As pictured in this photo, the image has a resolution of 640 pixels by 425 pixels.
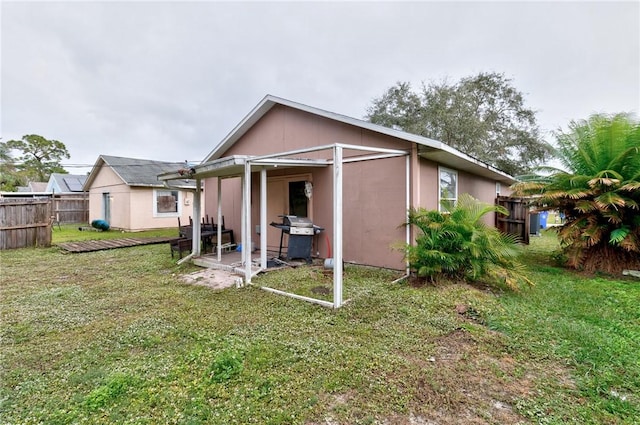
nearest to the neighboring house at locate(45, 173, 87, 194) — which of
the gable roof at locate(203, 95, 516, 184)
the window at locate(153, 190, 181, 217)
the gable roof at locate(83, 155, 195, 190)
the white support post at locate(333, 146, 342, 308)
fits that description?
the gable roof at locate(83, 155, 195, 190)

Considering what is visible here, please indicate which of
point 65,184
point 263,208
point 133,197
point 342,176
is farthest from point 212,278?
point 65,184

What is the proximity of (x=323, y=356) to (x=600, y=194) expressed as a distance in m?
6.65

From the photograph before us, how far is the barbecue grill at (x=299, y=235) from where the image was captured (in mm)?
6668

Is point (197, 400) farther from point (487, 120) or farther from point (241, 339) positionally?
point (487, 120)

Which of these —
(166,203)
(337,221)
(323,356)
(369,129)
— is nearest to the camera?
(323,356)

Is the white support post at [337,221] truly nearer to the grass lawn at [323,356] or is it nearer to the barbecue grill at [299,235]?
the grass lawn at [323,356]

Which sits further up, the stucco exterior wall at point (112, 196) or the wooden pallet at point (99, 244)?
the stucco exterior wall at point (112, 196)

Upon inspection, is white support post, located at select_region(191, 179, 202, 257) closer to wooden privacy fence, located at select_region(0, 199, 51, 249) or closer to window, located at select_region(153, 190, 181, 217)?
wooden privacy fence, located at select_region(0, 199, 51, 249)

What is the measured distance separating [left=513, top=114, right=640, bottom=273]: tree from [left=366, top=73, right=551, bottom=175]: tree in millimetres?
10351

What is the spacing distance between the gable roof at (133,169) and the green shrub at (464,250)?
13284 mm

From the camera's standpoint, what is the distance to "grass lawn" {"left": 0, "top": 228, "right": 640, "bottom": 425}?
2168mm

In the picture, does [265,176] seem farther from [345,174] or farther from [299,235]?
[345,174]

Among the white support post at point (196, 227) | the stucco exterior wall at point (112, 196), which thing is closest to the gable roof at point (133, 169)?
the stucco exterior wall at point (112, 196)

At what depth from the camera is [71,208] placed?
60.6 ft
